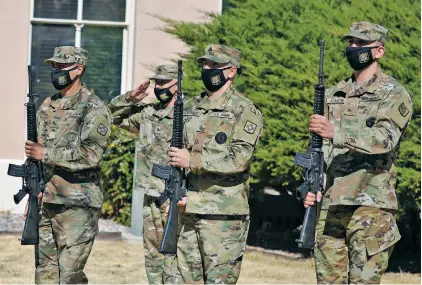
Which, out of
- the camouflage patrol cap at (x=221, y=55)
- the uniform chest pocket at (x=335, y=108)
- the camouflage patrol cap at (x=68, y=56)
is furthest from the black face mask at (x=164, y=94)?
the uniform chest pocket at (x=335, y=108)

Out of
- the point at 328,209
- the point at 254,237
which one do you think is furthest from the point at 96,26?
the point at 328,209

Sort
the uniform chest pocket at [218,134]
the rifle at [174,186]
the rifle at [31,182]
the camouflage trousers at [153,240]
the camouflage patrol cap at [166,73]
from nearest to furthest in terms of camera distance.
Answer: the rifle at [174,186]
the uniform chest pocket at [218,134]
the rifle at [31,182]
the camouflage trousers at [153,240]
the camouflage patrol cap at [166,73]

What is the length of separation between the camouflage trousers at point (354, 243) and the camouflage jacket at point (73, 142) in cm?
173

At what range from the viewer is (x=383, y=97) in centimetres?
728

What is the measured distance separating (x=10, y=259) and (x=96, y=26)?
4336 millimetres

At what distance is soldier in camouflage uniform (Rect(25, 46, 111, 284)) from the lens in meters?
8.04

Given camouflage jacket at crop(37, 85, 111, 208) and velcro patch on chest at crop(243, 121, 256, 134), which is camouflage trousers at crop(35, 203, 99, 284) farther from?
velcro patch on chest at crop(243, 121, 256, 134)

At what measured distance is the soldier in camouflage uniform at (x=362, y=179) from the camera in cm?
725

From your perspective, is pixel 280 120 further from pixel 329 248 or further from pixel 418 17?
pixel 329 248

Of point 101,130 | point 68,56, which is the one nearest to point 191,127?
point 101,130

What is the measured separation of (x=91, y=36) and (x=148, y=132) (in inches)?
224

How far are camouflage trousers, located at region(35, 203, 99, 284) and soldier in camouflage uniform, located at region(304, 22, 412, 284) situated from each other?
176 centimetres

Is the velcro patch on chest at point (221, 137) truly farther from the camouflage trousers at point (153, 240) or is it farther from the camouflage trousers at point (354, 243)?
the camouflage trousers at point (153, 240)

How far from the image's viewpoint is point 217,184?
7.52 metres
